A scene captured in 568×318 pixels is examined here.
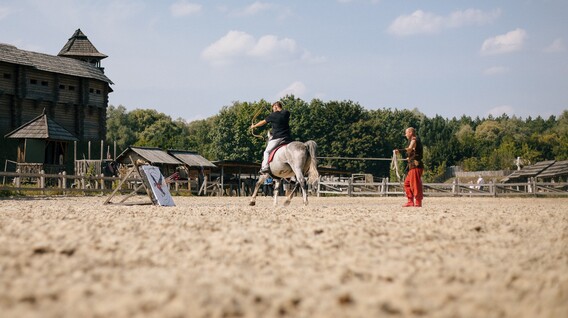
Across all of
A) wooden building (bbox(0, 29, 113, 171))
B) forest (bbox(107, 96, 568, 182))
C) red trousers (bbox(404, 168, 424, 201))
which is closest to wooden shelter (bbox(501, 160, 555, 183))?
A: forest (bbox(107, 96, 568, 182))

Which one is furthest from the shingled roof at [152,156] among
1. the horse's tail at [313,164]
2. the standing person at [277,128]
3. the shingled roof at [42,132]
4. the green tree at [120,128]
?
the green tree at [120,128]

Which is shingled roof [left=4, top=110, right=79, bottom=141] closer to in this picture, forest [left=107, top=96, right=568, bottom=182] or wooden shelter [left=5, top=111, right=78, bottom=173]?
wooden shelter [left=5, top=111, right=78, bottom=173]

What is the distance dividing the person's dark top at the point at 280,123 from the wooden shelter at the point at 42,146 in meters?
31.2

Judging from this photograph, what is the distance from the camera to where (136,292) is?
457cm

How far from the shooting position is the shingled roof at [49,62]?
56.9m

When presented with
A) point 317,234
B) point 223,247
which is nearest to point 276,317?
point 223,247

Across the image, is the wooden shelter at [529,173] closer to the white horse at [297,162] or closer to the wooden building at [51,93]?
the wooden building at [51,93]

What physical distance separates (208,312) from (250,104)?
9361 cm

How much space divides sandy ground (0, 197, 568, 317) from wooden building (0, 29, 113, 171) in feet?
161

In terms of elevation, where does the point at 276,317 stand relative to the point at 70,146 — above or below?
below

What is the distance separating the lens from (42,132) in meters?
45.3

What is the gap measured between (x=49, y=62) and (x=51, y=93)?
2915 mm

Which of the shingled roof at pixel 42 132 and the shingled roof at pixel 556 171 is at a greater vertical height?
the shingled roof at pixel 42 132

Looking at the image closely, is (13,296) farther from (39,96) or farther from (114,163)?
(39,96)
